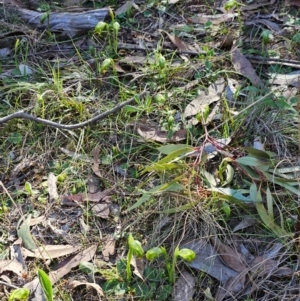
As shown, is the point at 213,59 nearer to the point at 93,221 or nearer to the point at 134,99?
the point at 134,99

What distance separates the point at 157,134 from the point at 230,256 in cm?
Result: 65

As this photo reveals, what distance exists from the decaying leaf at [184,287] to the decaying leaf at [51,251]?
1.25 feet

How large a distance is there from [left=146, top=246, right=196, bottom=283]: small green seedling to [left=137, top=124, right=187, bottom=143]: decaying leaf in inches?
22.7

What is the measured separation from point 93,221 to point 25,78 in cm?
91

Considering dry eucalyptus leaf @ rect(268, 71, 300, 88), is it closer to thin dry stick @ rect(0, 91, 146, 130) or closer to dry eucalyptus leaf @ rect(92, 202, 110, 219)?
thin dry stick @ rect(0, 91, 146, 130)

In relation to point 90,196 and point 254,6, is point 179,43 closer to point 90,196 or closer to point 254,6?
point 254,6

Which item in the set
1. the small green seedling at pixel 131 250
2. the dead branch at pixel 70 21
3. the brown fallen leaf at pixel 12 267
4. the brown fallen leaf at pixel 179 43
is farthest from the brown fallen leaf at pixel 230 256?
the dead branch at pixel 70 21

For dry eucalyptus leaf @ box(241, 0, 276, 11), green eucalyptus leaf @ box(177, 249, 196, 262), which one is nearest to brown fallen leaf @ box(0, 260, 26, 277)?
green eucalyptus leaf @ box(177, 249, 196, 262)

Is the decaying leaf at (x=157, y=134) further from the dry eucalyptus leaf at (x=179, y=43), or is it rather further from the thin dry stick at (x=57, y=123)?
the dry eucalyptus leaf at (x=179, y=43)

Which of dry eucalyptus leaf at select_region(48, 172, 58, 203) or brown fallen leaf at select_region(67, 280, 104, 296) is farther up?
dry eucalyptus leaf at select_region(48, 172, 58, 203)

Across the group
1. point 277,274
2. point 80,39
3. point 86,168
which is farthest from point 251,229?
point 80,39

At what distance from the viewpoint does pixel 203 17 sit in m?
3.01

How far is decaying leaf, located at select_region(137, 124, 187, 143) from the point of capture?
2395mm

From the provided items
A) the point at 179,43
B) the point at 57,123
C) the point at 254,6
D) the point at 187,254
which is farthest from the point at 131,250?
the point at 254,6
